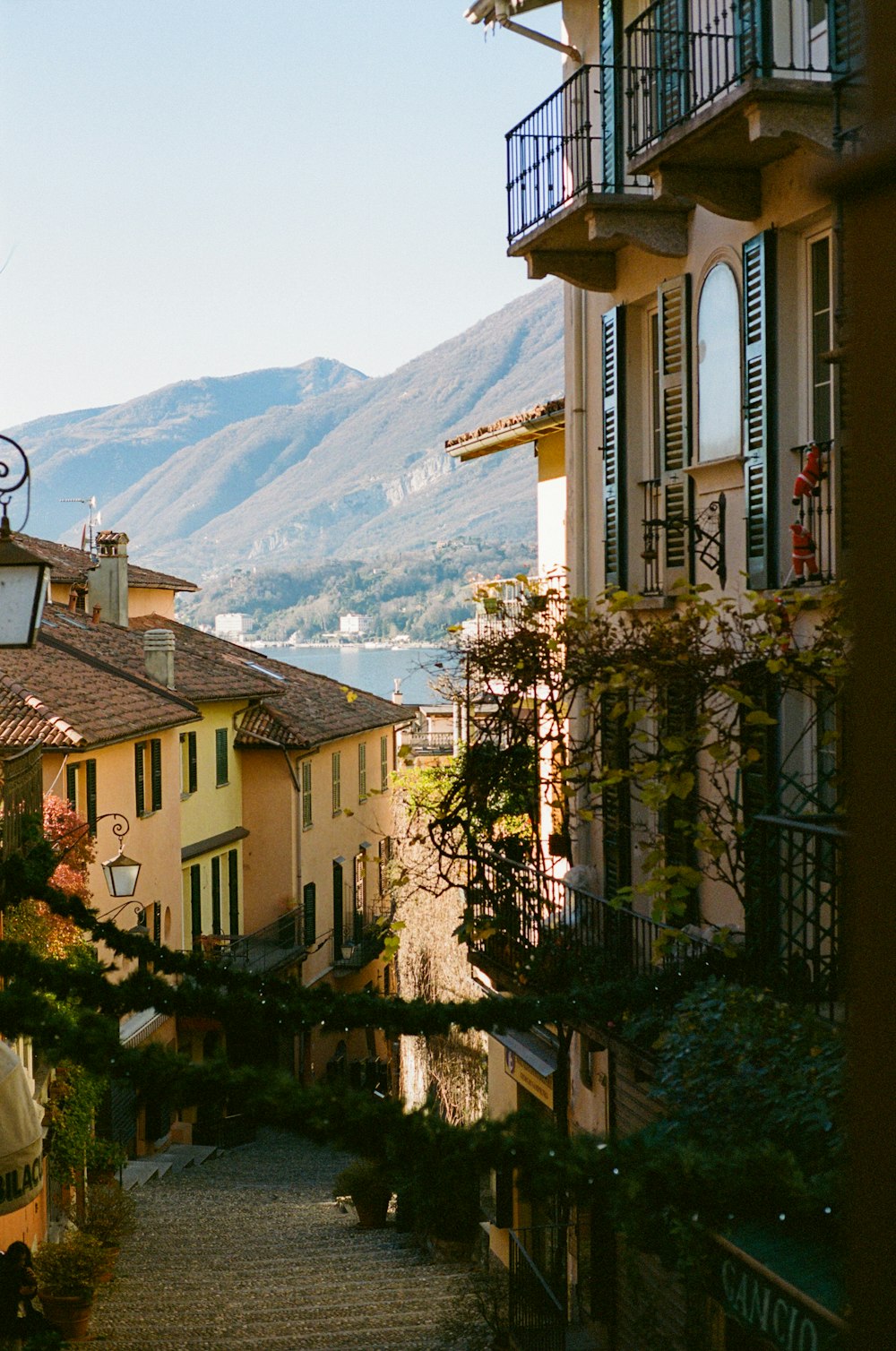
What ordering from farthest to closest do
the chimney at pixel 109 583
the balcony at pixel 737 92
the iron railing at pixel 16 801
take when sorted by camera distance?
the chimney at pixel 109 583
the iron railing at pixel 16 801
the balcony at pixel 737 92

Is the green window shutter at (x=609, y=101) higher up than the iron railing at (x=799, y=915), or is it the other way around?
the green window shutter at (x=609, y=101)

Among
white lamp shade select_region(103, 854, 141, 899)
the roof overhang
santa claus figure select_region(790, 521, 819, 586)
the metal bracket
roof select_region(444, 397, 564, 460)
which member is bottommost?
white lamp shade select_region(103, 854, 141, 899)

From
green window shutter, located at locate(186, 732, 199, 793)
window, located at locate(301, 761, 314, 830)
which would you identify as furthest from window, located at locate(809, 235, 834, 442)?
window, located at locate(301, 761, 314, 830)

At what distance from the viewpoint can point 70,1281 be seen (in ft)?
46.6

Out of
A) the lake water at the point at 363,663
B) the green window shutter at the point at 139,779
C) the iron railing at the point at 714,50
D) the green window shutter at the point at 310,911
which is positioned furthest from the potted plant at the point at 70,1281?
the lake water at the point at 363,663

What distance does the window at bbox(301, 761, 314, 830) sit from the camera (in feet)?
114

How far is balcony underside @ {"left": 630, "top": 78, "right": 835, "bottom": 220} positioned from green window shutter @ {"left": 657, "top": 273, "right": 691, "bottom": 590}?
136cm

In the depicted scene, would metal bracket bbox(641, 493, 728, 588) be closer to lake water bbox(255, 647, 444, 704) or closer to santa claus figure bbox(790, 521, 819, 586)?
santa claus figure bbox(790, 521, 819, 586)

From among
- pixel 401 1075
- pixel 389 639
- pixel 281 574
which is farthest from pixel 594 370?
pixel 281 574

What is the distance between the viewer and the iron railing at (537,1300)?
1217cm

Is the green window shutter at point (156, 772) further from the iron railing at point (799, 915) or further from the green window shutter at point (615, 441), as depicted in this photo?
the iron railing at point (799, 915)

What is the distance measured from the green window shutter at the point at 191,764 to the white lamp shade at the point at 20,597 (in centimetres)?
2319

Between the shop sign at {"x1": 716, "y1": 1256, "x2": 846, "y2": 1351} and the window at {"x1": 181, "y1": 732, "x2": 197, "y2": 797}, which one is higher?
the window at {"x1": 181, "y1": 732, "x2": 197, "y2": 797}

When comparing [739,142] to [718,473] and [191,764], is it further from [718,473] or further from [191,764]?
[191,764]
